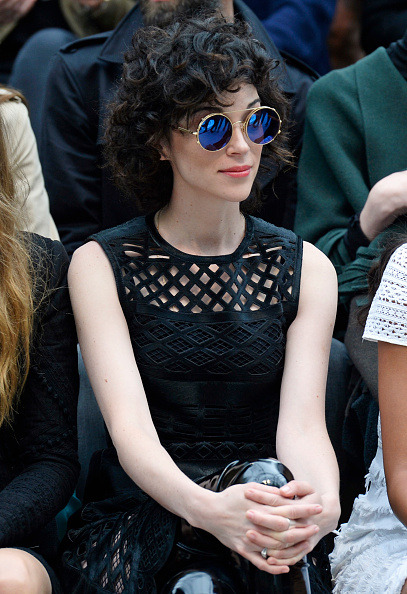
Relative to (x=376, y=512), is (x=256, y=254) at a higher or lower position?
higher

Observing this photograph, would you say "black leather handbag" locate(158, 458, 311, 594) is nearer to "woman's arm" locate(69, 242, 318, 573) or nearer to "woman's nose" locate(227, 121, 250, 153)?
"woman's arm" locate(69, 242, 318, 573)

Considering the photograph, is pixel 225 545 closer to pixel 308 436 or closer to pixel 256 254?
pixel 308 436

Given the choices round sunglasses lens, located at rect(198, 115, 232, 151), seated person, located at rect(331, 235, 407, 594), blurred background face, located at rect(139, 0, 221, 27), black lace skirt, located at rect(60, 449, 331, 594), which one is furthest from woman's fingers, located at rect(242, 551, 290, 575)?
blurred background face, located at rect(139, 0, 221, 27)

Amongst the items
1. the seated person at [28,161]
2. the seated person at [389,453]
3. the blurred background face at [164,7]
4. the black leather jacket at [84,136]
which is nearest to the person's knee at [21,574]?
the seated person at [389,453]

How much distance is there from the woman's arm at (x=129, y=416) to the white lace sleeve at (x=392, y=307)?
0.42 meters

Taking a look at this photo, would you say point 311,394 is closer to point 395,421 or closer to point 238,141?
point 395,421

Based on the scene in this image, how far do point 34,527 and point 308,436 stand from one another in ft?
2.28

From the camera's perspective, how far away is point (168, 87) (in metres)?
2.35

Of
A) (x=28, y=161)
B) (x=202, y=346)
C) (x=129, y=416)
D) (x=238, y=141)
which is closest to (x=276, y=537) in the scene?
(x=129, y=416)

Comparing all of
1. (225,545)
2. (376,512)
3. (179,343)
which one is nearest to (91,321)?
(179,343)

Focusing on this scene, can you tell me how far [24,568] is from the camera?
1.89m

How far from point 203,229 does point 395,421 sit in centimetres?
73

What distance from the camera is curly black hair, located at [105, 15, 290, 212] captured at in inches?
91.4

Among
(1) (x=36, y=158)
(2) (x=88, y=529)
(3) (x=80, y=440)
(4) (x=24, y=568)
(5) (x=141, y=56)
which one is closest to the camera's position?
(4) (x=24, y=568)
